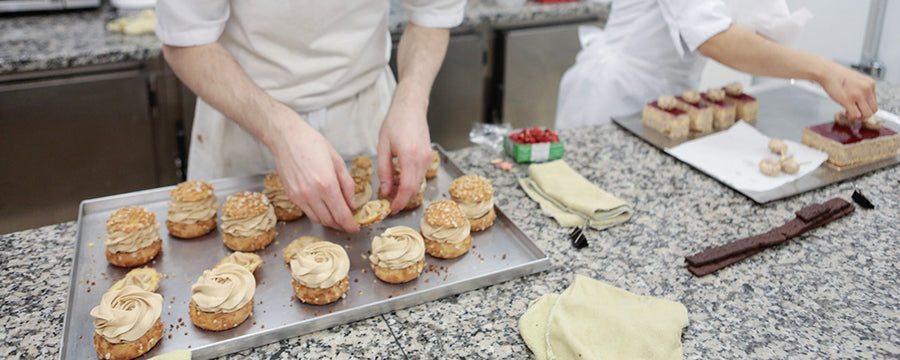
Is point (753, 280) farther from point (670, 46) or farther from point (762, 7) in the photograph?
point (670, 46)

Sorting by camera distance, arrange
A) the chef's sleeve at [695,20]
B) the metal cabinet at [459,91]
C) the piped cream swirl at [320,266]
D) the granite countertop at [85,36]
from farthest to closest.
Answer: the metal cabinet at [459,91] → the granite countertop at [85,36] → the chef's sleeve at [695,20] → the piped cream swirl at [320,266]

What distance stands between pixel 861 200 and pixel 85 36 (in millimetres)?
3133

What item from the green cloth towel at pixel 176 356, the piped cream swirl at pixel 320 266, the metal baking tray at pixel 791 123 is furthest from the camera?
the metal baking tray at pixel 791 123

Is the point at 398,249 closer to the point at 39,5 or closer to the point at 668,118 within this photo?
the point at 668,118

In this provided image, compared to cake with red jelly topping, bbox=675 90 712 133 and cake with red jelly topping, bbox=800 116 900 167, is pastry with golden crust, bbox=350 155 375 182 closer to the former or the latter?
cake with red jelly topping, bbox=675 90 712 133

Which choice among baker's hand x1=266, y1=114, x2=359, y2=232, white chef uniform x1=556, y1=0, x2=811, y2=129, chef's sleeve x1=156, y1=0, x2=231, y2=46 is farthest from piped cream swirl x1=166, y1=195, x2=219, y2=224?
white chef uniform x1=556, y1=0, x2=811, y2=129

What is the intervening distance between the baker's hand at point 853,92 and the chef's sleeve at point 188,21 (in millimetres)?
1719

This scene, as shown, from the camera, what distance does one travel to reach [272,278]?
4.50 feet

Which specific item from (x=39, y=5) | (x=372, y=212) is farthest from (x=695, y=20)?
(x=39, y=5)

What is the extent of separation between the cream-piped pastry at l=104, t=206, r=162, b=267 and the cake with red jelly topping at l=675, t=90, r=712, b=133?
1.65 meters

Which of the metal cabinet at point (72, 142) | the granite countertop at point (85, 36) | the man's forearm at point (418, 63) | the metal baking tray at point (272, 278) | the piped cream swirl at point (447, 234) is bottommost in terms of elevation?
the metal cabinet at point (72, 142)

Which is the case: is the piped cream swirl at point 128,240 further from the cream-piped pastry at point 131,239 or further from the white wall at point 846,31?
the white wall at point 846,31

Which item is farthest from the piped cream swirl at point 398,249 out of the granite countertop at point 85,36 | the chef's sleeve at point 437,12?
the granite countertop at point 85,36

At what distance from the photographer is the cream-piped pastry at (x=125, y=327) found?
3.60ft
